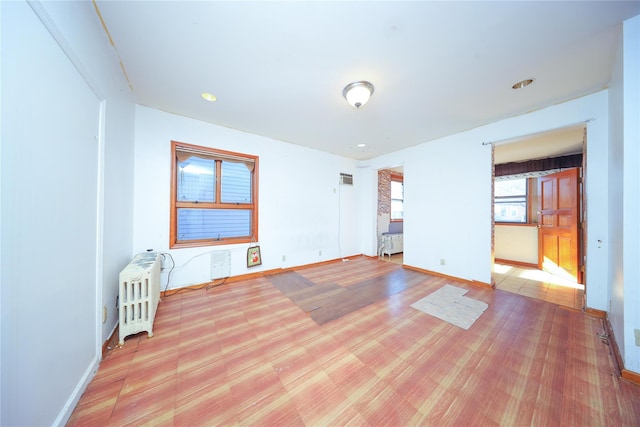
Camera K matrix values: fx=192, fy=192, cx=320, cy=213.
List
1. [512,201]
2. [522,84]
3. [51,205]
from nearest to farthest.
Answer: [51,205]
[522,84]
[512,201]

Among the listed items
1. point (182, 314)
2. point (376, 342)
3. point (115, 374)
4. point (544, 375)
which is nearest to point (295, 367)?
point (376, 342)

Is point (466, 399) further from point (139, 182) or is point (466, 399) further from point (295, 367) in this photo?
point (139, 182)

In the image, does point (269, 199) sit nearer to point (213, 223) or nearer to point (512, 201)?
point (213, 223)

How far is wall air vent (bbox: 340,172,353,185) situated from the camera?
16.0 ft

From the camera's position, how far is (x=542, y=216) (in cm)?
407

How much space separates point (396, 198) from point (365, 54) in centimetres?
476

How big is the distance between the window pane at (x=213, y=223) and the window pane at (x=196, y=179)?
22 cm

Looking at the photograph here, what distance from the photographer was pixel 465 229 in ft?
11.1

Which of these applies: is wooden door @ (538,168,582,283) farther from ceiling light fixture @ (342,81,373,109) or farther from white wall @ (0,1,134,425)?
white wall @ (0,1,134,425)

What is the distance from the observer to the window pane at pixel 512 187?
4.72 m

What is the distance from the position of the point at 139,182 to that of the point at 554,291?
6381 mm

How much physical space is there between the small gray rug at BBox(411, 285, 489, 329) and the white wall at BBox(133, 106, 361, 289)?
2.33 metres

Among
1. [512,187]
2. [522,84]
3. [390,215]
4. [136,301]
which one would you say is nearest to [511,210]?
[512,187]

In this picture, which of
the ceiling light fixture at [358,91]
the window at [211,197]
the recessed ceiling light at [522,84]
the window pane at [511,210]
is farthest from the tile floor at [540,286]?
the window at [211,197]
